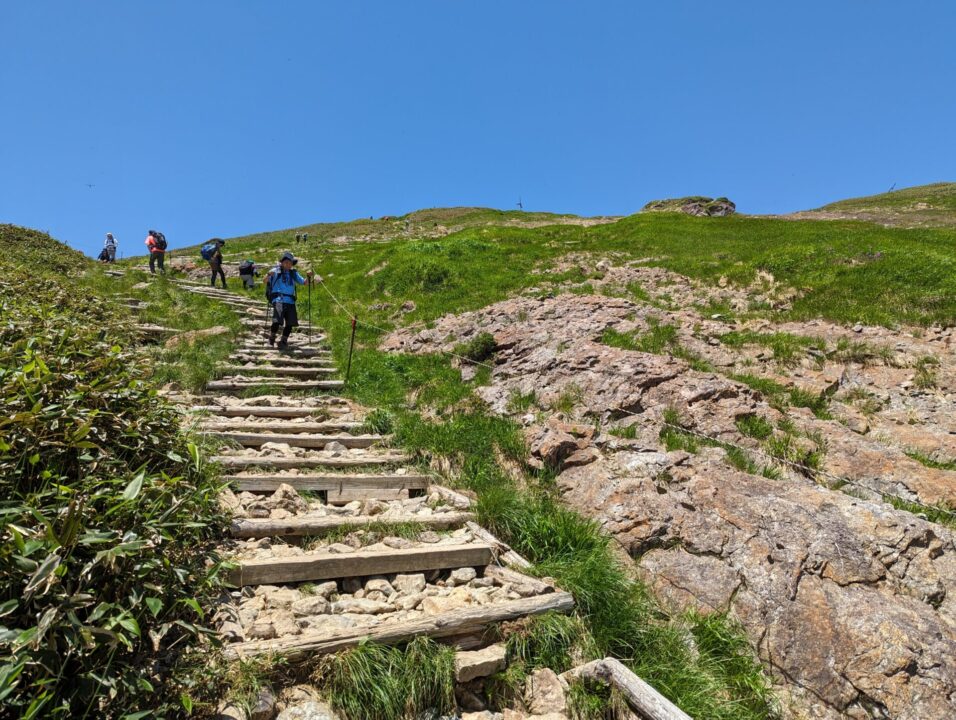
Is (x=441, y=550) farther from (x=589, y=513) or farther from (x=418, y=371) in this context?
(x=418, y=371)

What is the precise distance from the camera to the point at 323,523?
523cm

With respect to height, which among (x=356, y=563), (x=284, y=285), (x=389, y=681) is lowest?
(x=389, y=681)

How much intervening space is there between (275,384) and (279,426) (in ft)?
7.98

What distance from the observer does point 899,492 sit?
5.92m

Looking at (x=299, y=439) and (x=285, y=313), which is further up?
(x=285, y=313)

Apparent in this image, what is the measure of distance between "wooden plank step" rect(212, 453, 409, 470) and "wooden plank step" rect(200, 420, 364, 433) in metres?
1.11

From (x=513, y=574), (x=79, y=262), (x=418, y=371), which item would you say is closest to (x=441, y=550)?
(x=513, y=574)

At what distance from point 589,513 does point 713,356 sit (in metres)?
5.26

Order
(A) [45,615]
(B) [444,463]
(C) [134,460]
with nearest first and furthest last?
(A) [45,615] < (C) [134,460] < (B) [444,463]

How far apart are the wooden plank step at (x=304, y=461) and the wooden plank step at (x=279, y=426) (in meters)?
1.11

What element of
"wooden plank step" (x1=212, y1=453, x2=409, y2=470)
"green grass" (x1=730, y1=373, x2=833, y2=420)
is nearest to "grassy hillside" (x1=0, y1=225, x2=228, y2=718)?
"wooden plank step" (x1=212, y1=453, x2=409, y2=470)

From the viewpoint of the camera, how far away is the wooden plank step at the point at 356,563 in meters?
4.25

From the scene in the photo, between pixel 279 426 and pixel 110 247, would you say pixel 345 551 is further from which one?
pixel 110 247

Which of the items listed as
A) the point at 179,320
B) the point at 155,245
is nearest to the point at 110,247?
the point at 155,245
